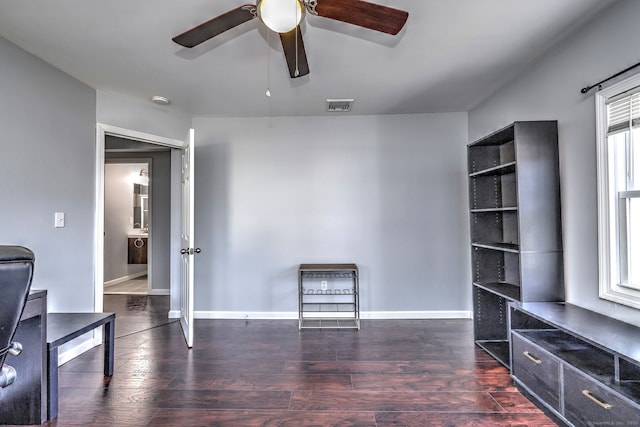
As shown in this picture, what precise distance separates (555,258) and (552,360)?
30.4 inches

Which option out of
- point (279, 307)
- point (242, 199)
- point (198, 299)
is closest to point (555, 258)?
point (279, 307)

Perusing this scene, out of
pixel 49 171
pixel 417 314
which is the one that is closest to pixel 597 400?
pixel 417 314

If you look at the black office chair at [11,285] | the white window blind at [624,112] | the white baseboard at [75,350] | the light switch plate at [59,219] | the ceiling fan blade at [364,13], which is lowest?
the white baseboard at [75,350]

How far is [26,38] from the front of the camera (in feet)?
7.43

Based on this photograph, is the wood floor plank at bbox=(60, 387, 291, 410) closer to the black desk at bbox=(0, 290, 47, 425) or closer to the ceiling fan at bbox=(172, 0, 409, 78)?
the black desk at bbox=(0, 290, 47, 425)

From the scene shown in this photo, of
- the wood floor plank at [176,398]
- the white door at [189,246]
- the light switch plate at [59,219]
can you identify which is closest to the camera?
the wood floor plank at [176,398]

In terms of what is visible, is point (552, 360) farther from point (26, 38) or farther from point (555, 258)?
point (26, 38)

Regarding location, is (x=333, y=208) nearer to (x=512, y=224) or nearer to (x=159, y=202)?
(x=512, y=224)

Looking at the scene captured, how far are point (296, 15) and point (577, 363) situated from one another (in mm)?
2293

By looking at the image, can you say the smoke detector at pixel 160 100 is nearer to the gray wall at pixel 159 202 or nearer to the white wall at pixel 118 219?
the gray wall at pixel 159 202

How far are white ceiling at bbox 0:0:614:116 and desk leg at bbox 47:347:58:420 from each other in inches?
79.1

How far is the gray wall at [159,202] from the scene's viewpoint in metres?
5.56

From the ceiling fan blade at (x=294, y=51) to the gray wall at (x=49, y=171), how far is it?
6.46ft

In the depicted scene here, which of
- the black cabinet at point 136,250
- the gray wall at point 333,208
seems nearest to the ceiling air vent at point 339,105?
the gray wall at point 333,208
